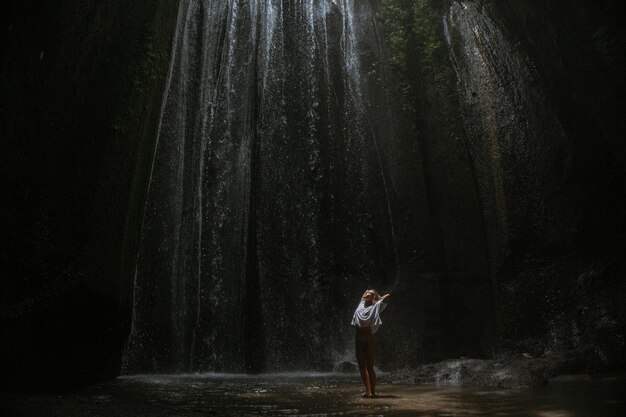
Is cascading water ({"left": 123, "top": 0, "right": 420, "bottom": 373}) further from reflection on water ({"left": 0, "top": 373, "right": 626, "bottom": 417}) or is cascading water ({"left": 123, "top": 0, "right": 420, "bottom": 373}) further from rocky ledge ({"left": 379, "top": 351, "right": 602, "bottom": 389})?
reflection on water ({"left": 0, "top": 373, "right": 626, "bottom": 417})

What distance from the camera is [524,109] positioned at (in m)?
10.6

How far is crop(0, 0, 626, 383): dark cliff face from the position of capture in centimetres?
569

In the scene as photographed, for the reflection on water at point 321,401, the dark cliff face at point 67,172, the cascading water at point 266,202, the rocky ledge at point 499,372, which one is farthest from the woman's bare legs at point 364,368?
the cascading water at point 266,202

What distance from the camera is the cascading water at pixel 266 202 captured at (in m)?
12.1

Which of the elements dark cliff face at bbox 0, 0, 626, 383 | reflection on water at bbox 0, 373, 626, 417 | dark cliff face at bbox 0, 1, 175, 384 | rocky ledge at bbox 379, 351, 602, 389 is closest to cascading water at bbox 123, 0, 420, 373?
dark cliff face at bbox 0, 0, 626, 383

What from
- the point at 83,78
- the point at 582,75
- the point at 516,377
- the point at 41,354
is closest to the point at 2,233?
the point at 41,354

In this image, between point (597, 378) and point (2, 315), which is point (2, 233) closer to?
point (2, 315)

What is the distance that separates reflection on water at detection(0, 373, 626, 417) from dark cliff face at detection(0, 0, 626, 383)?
0.91 m

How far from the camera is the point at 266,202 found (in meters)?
12.9

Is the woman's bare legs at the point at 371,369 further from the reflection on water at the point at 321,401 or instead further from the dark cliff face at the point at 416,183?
the dark cliff face at the point at 416,183

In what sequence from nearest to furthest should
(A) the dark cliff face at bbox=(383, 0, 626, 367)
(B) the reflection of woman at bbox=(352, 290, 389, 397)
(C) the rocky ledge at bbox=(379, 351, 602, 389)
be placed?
(B) the reflection of woman at bbox=(352, 290, 389, 397) < (C) the rocky ledge at bbox=(379, 351, 602, 389) < (A) the dark cliff face at bbox=(383, 0, 626, 367)

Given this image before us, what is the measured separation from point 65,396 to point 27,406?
106cm

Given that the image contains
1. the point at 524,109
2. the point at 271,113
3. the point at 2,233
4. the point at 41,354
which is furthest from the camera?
the point at 271,113

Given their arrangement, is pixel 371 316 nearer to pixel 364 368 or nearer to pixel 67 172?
pixel 364 368
